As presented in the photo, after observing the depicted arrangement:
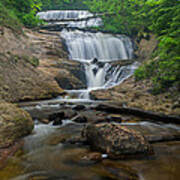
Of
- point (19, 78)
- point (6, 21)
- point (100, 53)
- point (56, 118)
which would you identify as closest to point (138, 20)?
point (100, 53)

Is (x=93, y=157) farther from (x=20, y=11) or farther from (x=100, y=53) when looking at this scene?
(x=20, y=11)

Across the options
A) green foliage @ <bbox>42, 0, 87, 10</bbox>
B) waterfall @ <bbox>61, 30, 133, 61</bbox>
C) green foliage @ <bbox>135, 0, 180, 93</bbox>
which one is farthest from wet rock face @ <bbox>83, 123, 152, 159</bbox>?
green foliage @ <bbox>42, 0, 87, 10</bbox>

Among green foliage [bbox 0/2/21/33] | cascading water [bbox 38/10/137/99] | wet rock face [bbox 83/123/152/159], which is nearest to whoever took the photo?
wet rock face [bbox 83/123/152/159]

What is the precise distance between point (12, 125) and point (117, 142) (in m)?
2.20

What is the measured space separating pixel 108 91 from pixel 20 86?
17.6 feet

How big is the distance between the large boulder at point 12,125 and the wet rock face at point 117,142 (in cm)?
167

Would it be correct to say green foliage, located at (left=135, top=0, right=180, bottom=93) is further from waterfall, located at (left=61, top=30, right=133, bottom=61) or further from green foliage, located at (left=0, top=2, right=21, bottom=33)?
green foliage, located at (left=0, top=2, right=21, bottom=33)

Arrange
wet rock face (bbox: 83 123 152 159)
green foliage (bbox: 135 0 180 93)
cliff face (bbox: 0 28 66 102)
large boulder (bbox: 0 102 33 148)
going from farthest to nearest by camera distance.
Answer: cliff face (bbox: 0 28 66 102), green foliage (bbox: 135 0 180 93), large boulder (bbox: 0 102 33 148), wet rock face (bbox: 83 123 152 159)

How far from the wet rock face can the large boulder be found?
1670 millimetres

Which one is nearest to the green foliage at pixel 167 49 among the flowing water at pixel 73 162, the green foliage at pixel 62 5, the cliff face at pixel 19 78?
the flowing water at pixel 73 162

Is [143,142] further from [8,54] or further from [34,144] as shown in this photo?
[8,54]

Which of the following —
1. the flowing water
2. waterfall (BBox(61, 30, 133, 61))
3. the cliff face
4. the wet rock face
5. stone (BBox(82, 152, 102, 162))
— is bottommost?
the flowing water

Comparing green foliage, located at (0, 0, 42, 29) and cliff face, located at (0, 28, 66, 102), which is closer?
cliff face, located at (0, 28, 66, 102)

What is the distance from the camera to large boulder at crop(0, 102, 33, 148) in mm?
3015
